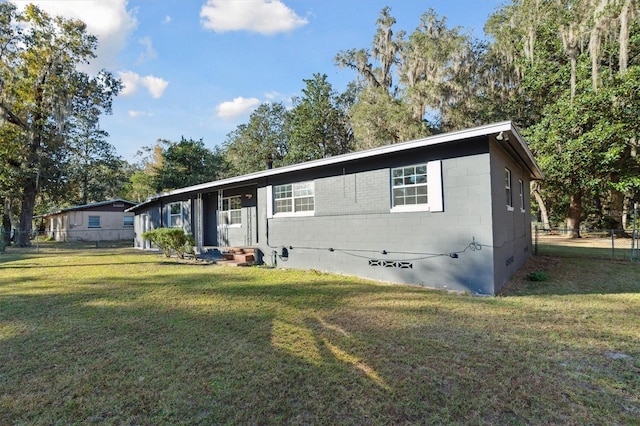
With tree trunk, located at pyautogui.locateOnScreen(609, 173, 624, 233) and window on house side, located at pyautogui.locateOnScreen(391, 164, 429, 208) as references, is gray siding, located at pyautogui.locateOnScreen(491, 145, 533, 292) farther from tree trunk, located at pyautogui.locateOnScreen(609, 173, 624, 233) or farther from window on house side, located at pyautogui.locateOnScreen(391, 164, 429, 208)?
tree trunk, located at pyautogui.locateOnScreen(609, 173, 624, 233)

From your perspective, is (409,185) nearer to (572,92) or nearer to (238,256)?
(238,256)

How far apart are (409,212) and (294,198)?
147 inches

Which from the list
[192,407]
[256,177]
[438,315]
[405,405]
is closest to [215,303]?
[192,407]

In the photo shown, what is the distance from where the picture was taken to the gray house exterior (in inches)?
245

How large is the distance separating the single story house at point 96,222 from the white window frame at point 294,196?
21.9 m

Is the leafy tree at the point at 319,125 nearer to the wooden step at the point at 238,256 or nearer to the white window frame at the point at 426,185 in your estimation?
the wooden step at the point at 238,256

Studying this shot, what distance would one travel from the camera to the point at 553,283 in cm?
714

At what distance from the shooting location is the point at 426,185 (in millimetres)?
6934

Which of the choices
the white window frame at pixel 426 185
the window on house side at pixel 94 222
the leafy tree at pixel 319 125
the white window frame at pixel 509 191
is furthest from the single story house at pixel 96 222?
the white window frame at pixel 509 191

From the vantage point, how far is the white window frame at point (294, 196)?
926 cm

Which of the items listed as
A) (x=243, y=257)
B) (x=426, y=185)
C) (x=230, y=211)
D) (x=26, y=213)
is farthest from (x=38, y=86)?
(x=426, y=185)

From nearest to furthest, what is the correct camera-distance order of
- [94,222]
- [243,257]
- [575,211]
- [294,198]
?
[294,198] < [243,257] < [575,211] < [94,222]

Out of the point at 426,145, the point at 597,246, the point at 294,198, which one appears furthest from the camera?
the point at 597,246

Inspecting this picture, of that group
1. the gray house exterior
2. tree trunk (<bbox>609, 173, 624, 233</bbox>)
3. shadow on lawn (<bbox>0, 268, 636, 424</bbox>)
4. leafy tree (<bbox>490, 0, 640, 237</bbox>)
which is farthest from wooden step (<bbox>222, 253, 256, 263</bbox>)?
tree trunk (<bbox>609, 173, 624, 233</bbox>)
